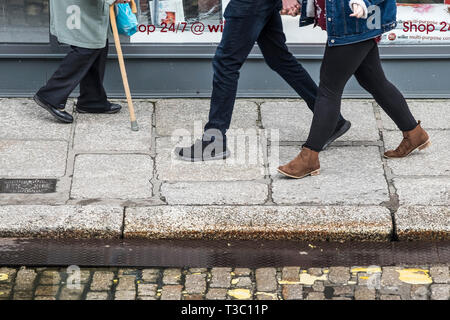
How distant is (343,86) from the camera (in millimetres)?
5645

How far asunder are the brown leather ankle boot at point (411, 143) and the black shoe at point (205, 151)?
1098 millimetres

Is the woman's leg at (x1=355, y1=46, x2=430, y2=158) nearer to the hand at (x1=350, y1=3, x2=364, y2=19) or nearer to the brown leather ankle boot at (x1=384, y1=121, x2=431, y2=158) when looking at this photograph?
the brown leather ankle boot at (x1=384, y1=121, x2=431, y2=158)

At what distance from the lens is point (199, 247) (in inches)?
206

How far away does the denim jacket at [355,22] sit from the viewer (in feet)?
17.4

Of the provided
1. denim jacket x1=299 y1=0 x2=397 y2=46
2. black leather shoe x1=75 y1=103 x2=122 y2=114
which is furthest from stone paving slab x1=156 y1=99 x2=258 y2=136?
denim jacket x1=299 y1=0 x2=397 y2=46

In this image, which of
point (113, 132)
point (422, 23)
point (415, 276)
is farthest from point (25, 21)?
point (415, 276)

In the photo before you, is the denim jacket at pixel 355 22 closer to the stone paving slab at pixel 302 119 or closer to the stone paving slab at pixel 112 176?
the stone paving slab at pixel 302 119

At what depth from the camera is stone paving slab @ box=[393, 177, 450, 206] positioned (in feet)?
18.3

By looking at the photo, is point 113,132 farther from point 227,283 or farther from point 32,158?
point 227,283

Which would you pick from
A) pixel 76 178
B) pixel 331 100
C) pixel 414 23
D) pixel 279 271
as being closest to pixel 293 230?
pixel 279 271

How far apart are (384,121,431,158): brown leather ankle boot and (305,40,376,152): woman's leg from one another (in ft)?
1.84

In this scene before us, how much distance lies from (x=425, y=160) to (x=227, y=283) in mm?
1943

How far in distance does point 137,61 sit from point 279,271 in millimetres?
2617

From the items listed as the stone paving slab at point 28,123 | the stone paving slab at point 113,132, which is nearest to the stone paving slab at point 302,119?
the stone paving slab at point 113,132
